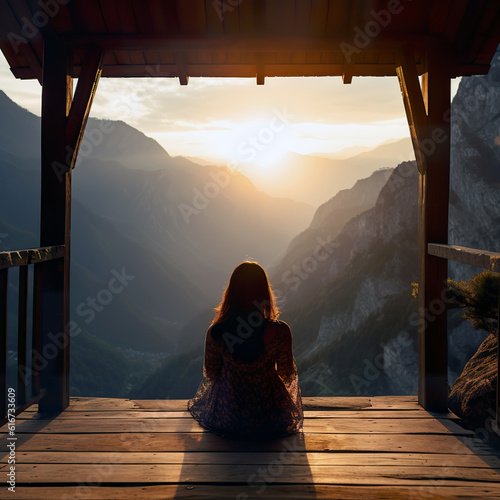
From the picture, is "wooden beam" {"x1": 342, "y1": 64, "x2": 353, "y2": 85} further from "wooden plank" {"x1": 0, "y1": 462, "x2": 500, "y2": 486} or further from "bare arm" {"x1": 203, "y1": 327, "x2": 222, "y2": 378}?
"wooden plank" {"x1": 0, "y1": 462, "x2": 500, "y2": 486}

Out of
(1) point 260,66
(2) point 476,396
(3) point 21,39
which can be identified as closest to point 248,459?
(2) point 476,396

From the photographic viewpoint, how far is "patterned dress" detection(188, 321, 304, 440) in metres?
3.57

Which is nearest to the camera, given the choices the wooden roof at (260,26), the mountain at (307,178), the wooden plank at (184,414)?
the wooden plank at (184,414)

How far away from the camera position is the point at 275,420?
3.61 metres

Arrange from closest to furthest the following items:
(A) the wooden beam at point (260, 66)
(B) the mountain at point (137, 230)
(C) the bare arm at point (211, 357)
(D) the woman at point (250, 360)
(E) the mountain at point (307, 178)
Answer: (D) the woman at point (250, 360)
(C) the bare arm at point (211, 357)
(A) the wooden beam at point (260, 66)
(B) the mountain at point (137, 230)
(E) the mountain at point (307, 178)

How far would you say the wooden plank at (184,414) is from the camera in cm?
412

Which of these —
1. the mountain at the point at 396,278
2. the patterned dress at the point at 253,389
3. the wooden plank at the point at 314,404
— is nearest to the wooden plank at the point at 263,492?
the patterned dress at the point at 253,389

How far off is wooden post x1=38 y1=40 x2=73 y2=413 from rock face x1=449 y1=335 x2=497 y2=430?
132 inches

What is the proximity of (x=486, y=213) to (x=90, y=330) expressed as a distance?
2255 inches

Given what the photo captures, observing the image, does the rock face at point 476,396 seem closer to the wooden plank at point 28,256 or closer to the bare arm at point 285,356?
the bare arm at point 285,356

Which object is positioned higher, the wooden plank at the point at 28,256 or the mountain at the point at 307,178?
the mountain at the point at 307,178

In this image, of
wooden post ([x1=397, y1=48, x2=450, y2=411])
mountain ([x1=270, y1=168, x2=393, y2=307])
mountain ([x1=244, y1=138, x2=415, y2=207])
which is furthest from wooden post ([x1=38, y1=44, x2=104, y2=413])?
mountain ([x1=244, y1=138, x2=415, y2=207])

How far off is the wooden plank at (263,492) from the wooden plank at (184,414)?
1258 millimetres

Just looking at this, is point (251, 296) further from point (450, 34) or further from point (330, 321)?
point (330, 321)
